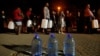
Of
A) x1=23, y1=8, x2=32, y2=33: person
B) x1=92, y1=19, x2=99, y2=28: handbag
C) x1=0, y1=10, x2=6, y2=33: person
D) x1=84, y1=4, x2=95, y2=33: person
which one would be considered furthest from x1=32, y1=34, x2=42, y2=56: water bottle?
x1=0, y1=10, x2=6, y2=33: person

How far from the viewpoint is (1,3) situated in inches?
1030

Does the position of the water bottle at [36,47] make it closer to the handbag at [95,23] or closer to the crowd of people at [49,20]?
the crowd of people at [49,20]

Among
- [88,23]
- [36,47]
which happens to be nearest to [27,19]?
[88,23]

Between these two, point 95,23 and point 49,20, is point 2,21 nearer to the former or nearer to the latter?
point 49,20

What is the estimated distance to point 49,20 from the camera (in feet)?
68.7

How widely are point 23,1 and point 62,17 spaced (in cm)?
627

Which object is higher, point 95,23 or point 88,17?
point 88,17

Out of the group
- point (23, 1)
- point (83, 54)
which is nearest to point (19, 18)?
point (23, 1)

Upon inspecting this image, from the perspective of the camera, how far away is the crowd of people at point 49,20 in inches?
794

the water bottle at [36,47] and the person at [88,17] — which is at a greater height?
the person at [88,17]

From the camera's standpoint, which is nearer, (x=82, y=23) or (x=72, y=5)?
(x=82, y=23)

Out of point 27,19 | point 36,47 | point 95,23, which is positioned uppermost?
point 27,19

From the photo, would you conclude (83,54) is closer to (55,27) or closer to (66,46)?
(66,46)

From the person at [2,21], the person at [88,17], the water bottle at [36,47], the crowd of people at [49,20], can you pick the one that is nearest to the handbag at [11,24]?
the crowd of people at [49,20]
